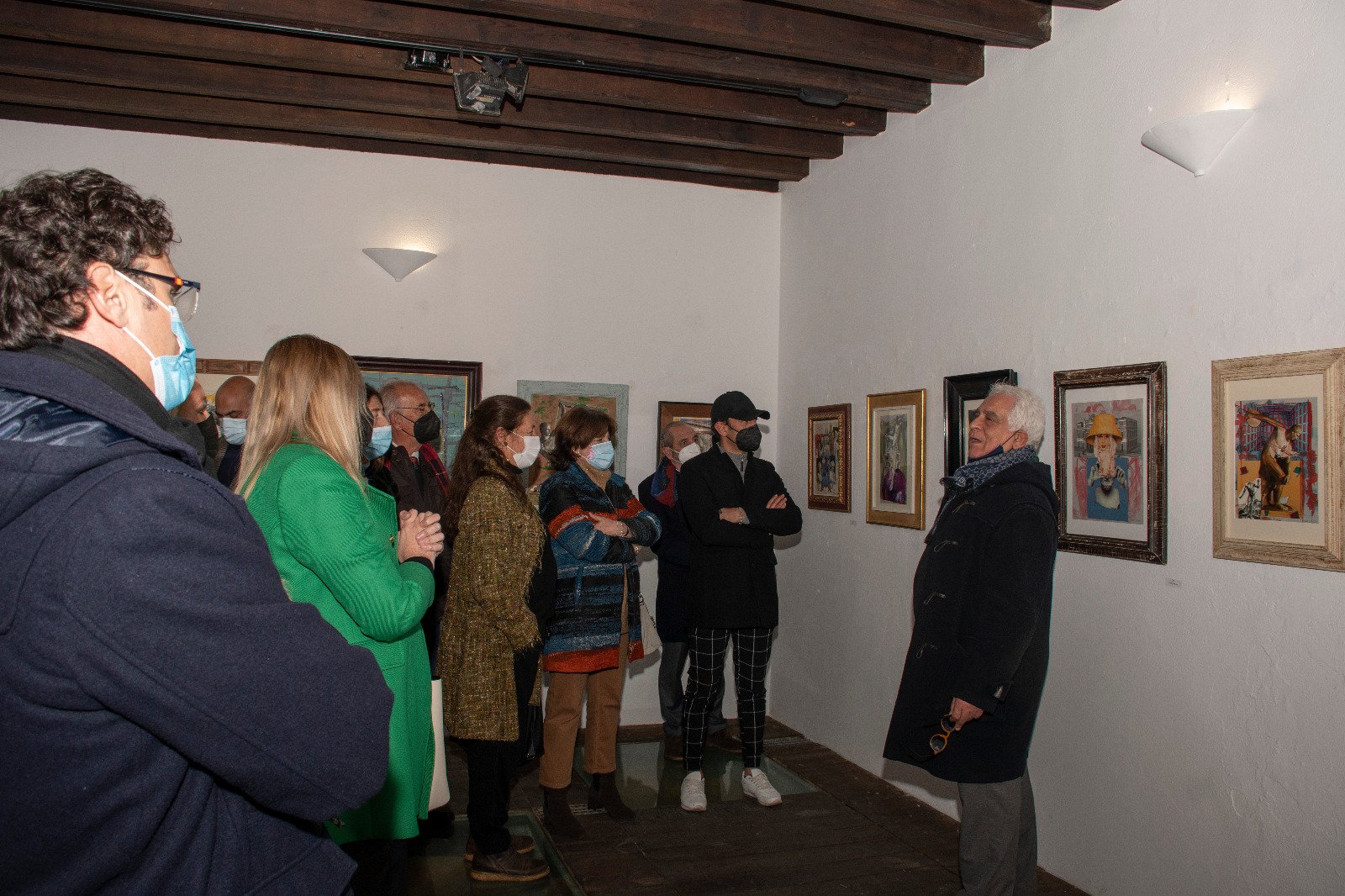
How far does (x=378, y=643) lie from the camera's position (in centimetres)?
201

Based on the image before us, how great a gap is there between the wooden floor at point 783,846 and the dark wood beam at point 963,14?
10.5 ft

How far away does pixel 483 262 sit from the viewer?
17.5ft

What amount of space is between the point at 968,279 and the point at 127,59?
3914mm

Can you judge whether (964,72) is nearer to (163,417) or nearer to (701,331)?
(701,331)

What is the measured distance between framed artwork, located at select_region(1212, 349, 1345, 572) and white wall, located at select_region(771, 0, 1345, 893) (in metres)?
0.06

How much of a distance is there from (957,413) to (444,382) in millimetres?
2827

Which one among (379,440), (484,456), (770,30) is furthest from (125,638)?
(770,30)

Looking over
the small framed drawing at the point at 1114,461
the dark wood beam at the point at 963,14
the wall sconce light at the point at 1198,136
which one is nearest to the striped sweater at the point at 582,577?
the small framed drawing at the point at 1114,461

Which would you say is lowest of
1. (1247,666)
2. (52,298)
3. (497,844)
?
(497,844)

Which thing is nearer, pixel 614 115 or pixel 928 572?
pixel 928 572

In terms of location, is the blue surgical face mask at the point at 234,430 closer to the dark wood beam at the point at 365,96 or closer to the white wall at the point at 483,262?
the white wall at the point at 483,262

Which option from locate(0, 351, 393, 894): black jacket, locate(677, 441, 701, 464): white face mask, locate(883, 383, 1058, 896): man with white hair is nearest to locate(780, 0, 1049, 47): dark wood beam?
locate(883, 383, 1058, 896): man with white hair

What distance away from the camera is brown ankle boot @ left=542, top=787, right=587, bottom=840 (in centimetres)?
378

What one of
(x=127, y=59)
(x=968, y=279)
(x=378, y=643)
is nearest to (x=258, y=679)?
(x=378, y=643)
